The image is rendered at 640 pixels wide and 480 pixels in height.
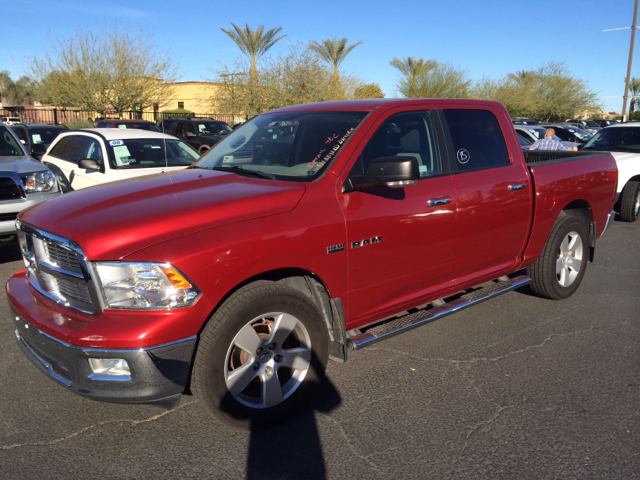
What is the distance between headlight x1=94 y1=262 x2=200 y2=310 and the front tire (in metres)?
0.27

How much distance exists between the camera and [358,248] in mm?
3377

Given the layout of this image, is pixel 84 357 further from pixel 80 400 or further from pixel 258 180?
pixel 258 180

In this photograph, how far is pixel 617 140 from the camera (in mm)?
10766

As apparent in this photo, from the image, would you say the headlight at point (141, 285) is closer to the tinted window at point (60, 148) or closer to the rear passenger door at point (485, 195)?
the rear passenger door at point (485, 195)

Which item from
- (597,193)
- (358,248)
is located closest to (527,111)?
(597,193)

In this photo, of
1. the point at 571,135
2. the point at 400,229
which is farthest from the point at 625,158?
the point at 571,135

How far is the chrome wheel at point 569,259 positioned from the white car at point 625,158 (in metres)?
4.92

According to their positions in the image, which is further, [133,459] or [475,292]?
[475,292]

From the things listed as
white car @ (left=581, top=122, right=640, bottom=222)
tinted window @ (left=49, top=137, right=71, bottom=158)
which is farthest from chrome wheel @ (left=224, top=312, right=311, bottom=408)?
white car @ (left=581, top=122, right=640, bottom=222)

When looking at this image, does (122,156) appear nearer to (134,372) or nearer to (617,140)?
(134,372)

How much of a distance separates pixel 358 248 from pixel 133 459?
5.81 feet

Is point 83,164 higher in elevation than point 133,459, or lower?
higher

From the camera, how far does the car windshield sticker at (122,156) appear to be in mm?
8078

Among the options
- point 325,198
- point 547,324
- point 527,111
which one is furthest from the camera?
point 527,111
